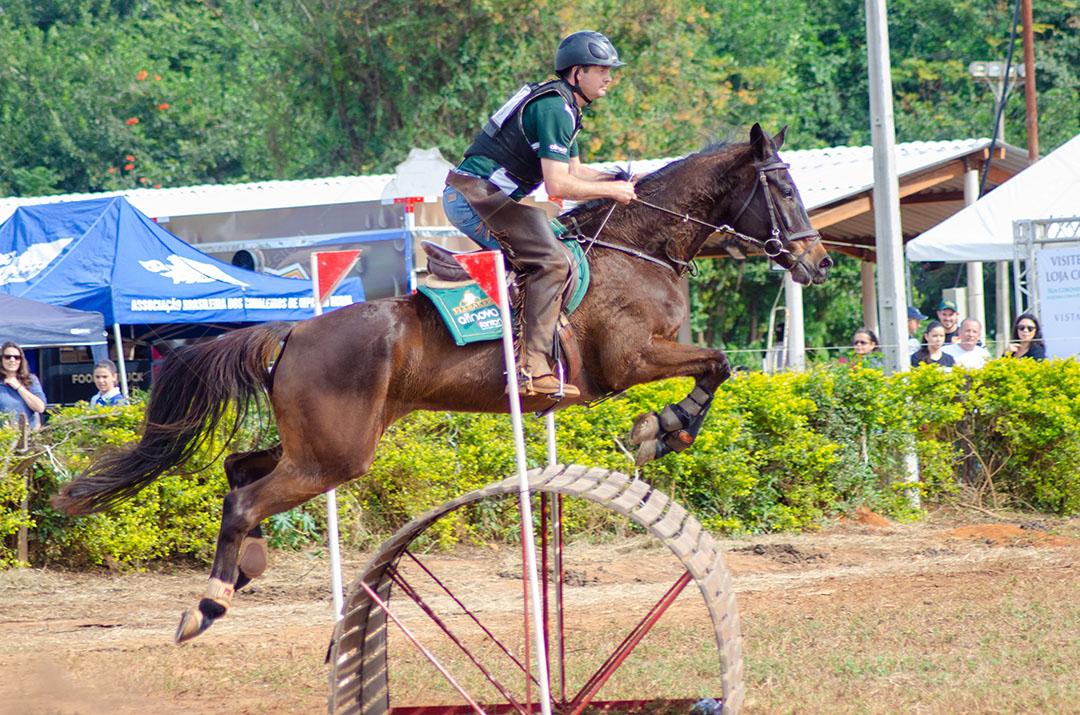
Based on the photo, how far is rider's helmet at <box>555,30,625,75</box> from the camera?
5961mm

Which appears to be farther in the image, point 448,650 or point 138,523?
point 138,523

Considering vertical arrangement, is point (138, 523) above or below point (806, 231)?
below

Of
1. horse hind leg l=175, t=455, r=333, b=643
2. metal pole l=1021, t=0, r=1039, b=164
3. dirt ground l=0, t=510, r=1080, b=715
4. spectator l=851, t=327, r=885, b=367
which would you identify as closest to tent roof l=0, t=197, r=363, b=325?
dirt ground l=0, t=510, r=1080, b=715

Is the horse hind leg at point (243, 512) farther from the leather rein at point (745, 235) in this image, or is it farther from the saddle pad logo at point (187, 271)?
the saddle pad logo at point (187, 271)

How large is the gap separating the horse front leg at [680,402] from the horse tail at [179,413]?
6.18ft

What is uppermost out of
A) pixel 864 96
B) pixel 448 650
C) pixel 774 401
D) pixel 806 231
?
pixel 864 96

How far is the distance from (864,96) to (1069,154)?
2166 cm

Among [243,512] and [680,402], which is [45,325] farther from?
[680,402]

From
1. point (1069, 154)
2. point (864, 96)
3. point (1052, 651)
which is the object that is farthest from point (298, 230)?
point (864, 96)

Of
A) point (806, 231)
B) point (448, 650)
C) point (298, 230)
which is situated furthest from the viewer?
point (298, 230)

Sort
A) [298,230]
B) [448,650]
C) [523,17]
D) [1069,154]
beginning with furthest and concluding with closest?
[523,17] < [298,230] < [1069,154] < [448,650]

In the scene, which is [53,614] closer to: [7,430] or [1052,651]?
[7,430]

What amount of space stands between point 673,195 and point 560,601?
2166 millimetres

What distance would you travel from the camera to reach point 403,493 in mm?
9742
